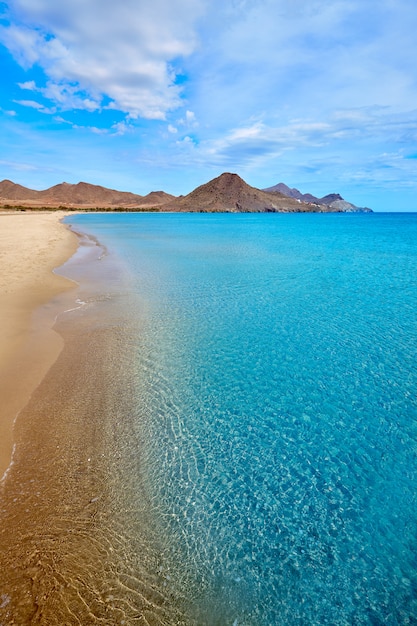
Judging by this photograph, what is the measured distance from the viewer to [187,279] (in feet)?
64.4

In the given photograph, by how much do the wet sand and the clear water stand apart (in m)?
0.25

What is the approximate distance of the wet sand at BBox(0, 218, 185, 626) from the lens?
3.57 m

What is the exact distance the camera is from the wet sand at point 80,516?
3572 millimetres

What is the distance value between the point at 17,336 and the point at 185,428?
6.67 meters

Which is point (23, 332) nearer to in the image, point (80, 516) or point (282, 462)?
point (80, 516)

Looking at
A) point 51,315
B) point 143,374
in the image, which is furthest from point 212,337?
point 51,315

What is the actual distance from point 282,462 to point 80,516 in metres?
3.22

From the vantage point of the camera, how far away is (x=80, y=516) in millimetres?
4539

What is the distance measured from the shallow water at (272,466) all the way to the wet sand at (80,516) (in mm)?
57

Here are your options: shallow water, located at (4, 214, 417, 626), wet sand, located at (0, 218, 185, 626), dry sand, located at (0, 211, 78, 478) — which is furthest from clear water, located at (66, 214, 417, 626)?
dry sand, located at (0, 211, 78, 478)

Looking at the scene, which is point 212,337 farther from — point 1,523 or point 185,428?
point 1,523

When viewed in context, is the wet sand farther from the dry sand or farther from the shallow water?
the dry sand

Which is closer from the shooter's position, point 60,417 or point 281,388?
point 60,417

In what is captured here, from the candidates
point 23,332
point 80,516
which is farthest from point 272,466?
point 23,332
